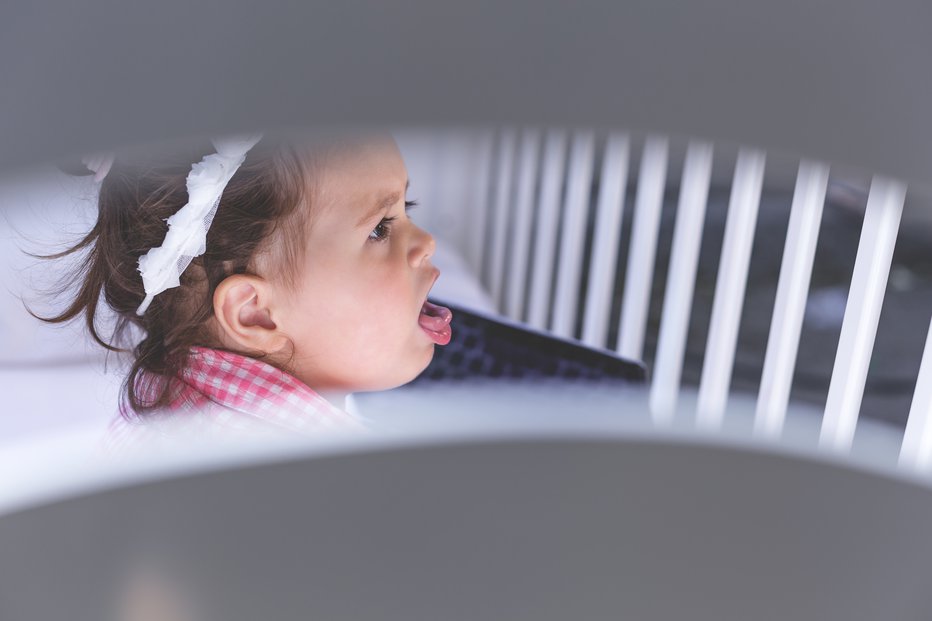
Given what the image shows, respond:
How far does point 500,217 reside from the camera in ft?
4.05

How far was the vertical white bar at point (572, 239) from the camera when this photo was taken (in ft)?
3.37

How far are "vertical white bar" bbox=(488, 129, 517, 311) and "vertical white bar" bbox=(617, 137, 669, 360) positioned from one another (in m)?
0.27

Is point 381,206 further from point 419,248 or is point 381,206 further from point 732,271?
point 732,271

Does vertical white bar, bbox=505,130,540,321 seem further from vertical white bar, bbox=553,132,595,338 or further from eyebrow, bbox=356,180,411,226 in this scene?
eyebrow, bbox=356,180,411,226

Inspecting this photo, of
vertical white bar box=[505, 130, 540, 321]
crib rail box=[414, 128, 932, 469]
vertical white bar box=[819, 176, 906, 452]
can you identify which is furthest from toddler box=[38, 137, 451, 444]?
vertical white bar box=[505, 130, 540, 321]

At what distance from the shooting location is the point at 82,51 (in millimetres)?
91

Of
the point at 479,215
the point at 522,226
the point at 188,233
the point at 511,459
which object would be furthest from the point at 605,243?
the point at 511,459

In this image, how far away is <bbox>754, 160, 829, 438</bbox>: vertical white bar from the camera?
0.66m

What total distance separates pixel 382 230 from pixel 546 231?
1.97 ft

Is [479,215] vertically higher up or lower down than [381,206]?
lower down

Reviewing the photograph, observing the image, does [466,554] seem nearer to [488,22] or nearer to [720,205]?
[488,22]

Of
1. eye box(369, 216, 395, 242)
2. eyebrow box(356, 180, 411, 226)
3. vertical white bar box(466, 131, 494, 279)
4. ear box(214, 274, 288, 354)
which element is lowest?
vertical white bar box(466, 131, 494, 279)

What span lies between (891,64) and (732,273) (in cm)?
71

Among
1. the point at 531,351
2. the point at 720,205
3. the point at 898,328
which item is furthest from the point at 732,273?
the point at 898,328
